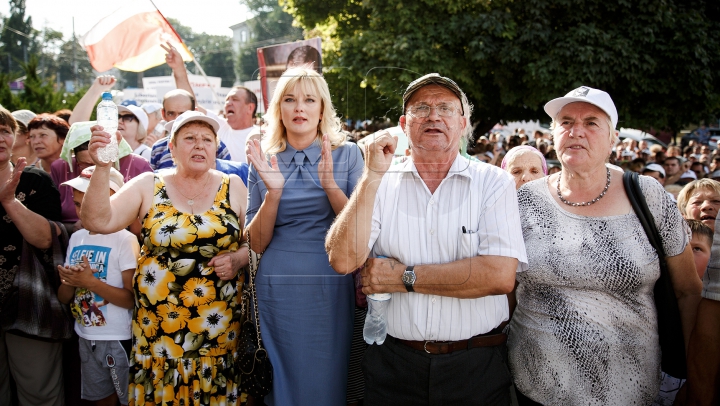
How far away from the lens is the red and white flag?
4617mm

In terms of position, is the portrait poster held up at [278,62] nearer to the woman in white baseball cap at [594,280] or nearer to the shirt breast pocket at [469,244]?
the shirt breast pocket at [469,244]

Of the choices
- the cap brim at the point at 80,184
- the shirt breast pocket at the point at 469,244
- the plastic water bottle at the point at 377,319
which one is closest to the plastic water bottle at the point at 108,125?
the cap brim at the point at 80,184

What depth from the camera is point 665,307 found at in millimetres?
2111

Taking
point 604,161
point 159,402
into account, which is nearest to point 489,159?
point 604,161

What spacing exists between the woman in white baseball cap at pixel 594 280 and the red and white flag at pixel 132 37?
3.75m

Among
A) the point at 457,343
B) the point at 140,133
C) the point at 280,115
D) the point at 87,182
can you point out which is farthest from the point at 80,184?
the point at 457,343

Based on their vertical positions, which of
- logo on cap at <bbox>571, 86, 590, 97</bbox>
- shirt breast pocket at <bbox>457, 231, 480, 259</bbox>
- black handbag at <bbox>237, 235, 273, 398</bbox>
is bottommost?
black handbag at <bbox>237, 235, 273, 398</bbox>

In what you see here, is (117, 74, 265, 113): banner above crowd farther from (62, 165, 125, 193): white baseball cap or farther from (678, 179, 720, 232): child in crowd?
(678, 179, 720, 232): child in crowd

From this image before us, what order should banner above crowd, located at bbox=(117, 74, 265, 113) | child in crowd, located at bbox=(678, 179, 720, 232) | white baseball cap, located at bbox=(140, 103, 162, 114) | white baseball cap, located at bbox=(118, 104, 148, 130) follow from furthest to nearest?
white baseball cap, located at bbox=(140, 103, 162, 114) < banner above crowd, located at bbox=(117, 74, 265, 113) < white baseball cap, located at bbox=(118, 104, 148, 130) < child in crowd, located at bbox=(678, 179, 720, 232)

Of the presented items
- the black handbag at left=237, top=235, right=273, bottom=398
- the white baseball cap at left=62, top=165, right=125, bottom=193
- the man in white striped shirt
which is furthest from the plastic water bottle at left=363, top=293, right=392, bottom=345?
the white baseball cap at left=62, top=165, right=125, bottom=193

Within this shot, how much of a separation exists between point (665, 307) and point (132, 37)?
15.1ft

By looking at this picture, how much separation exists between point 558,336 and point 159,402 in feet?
6.55

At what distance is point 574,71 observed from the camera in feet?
29.0

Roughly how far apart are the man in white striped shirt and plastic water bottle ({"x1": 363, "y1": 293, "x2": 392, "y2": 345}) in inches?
1.4
